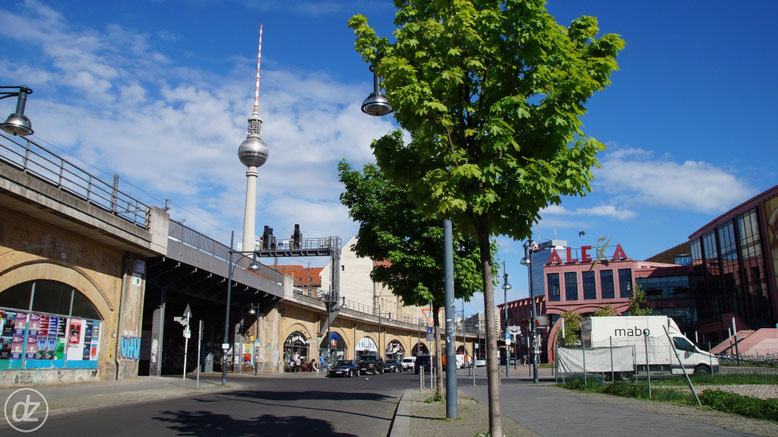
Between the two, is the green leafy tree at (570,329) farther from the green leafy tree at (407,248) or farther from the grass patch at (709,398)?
the green leafy tree at (407,248)

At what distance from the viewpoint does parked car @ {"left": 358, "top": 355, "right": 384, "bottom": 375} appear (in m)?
48.8

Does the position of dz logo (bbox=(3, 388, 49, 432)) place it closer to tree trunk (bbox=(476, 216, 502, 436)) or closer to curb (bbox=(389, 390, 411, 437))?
curb (bbox=(389, 390, 411, 437))

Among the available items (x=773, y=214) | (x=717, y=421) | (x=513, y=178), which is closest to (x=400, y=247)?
(x=717, y=421)

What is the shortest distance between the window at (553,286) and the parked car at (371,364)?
124 ft

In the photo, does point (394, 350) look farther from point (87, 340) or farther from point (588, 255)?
point (87, 340)

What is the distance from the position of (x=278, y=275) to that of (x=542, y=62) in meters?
38.7

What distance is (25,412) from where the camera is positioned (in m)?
13.3

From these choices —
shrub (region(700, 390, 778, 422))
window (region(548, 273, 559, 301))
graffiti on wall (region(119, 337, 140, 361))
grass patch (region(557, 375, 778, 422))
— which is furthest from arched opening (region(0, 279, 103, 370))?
window (region(548, 273, 559, 301))

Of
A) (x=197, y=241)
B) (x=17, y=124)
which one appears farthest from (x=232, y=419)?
(x=197, y=241)

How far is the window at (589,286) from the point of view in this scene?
80.4 meters

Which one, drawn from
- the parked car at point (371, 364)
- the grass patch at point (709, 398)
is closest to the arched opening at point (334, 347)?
the parked car at point (371, 364)

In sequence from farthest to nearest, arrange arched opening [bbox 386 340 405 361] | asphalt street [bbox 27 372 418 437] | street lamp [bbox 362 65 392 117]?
arched opening [bbox 386 340 405 361], street lamp [bbox 362 65 392 117], asphalt street [bbox 27 372 418 437]

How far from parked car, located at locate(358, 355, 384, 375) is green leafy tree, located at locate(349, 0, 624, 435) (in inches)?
1679

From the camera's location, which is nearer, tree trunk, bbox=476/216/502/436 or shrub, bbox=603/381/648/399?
tree trunk, bbox=476/216/502/436
